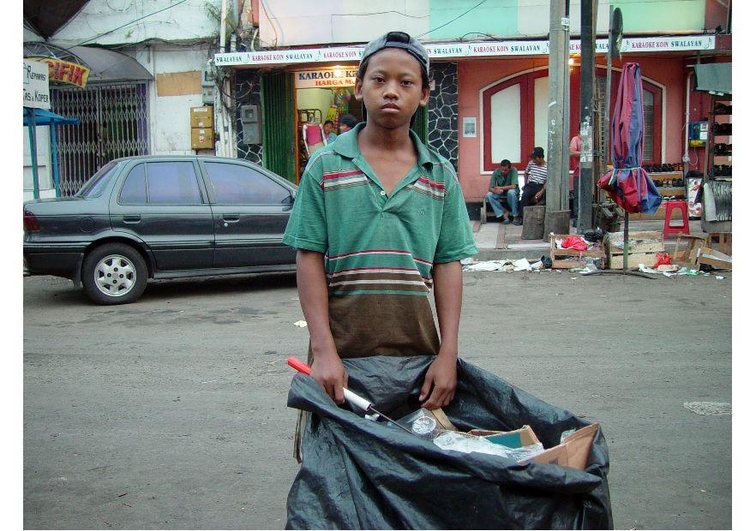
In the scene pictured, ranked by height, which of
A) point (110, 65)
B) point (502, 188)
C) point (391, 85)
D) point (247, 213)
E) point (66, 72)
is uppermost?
point (110, 65)

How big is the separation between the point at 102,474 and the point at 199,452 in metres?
0.53

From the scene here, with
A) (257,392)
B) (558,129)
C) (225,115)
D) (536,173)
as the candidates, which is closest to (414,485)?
(257,392)

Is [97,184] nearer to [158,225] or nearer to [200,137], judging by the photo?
[158,225]

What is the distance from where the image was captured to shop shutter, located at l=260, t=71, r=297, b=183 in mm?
16844

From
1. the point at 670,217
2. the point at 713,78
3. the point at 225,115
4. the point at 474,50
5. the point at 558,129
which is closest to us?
the point at 713,78

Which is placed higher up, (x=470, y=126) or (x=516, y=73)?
(x=516, y=73)

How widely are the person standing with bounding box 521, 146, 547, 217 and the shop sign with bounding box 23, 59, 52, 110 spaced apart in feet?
27.4

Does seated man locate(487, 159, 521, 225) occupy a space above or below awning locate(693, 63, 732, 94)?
below

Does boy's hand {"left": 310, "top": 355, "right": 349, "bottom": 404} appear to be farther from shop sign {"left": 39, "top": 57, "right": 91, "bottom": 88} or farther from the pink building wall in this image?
the pink building wall

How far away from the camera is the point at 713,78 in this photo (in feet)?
38.0

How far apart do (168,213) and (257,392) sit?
14.5ft

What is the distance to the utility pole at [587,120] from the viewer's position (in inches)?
480

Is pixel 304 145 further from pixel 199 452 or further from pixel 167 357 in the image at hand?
pixel 199 452

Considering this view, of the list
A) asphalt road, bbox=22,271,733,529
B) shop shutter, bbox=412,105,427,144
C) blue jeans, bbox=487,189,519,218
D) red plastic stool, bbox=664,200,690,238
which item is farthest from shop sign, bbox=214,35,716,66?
asphalt road, bbox=22,271,733,529
